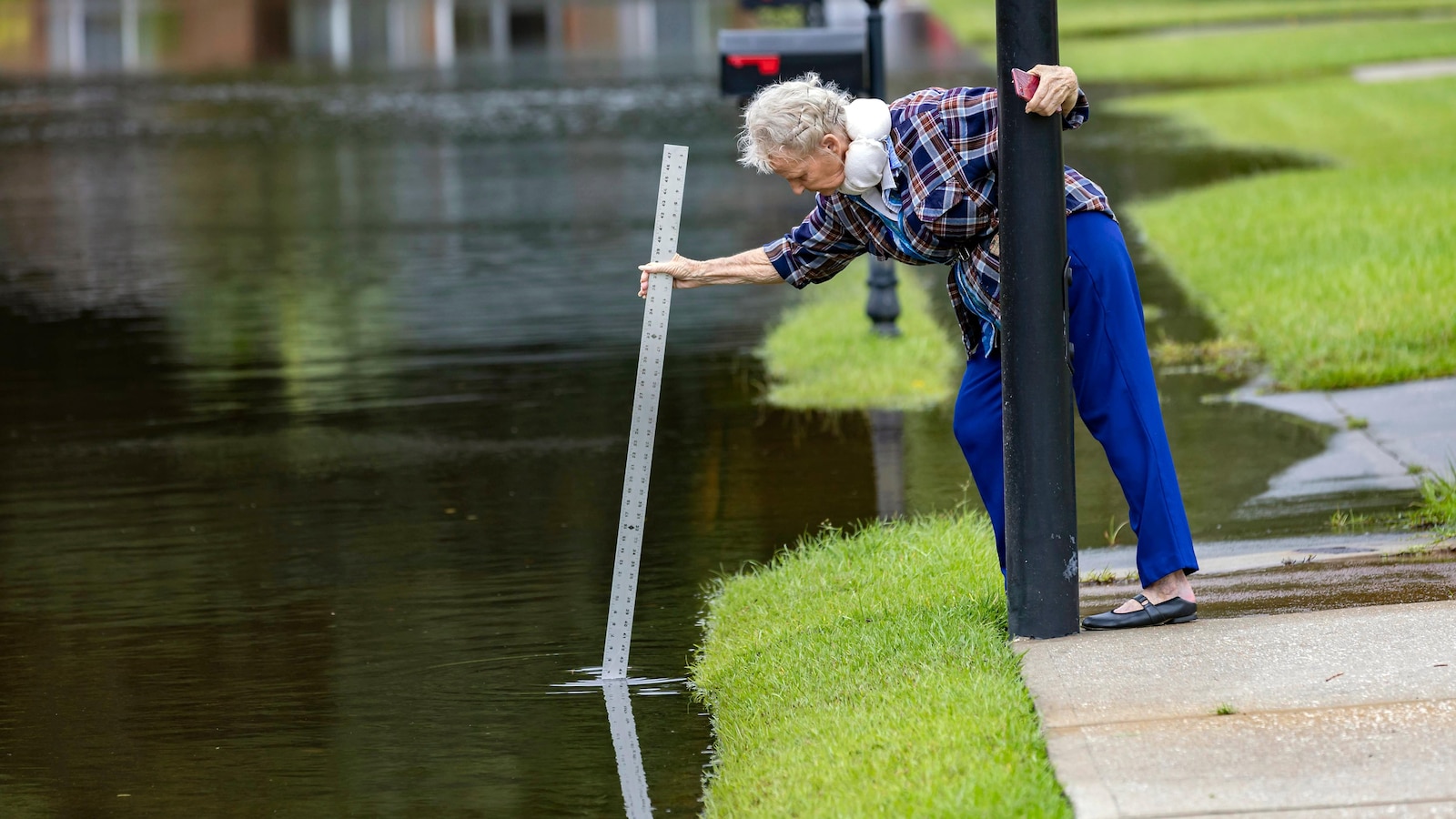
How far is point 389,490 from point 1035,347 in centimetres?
416

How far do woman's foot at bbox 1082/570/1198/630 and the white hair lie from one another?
1426 mm

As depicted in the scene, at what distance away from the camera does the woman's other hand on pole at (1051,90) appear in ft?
15.4

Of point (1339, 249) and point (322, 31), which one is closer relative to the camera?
point (1339, 249)

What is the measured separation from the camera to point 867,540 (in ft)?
21.8

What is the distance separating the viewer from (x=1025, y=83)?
15.4 ft

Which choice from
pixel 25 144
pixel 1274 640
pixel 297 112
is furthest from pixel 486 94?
pixel 1274 640

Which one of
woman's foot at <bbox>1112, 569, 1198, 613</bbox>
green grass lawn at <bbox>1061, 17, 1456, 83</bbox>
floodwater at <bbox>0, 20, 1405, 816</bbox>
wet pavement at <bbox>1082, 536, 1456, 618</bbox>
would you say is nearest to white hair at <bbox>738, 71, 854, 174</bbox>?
woman's foot at <bbox>1112, 569, 1198, 613</bbox>

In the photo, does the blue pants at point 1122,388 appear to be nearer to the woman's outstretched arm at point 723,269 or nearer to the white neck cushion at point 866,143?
the white neck cushion at point 866,143

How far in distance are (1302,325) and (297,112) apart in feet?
79.7

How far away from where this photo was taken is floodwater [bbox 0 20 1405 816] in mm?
5219

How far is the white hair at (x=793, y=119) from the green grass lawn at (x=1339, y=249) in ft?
16.1

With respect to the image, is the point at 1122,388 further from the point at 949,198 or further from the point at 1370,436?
the point at 1370,436

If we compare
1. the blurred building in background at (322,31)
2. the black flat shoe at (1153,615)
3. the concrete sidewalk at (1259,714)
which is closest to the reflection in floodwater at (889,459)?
the black flat shoe at (1153,615)

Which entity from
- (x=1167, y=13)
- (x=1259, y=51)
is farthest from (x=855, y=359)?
(x=1167, y=13)
